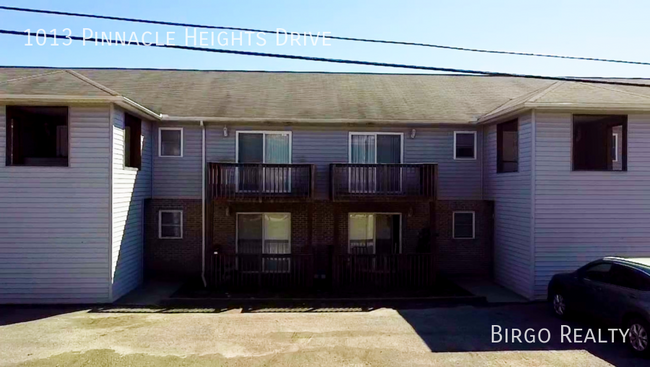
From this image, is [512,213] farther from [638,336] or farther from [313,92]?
[313,92]

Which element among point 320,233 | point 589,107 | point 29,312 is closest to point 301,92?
point 320,233

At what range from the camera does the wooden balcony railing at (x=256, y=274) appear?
1310cm

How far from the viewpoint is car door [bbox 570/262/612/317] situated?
28.9 ft

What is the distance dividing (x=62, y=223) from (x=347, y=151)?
26.7ft

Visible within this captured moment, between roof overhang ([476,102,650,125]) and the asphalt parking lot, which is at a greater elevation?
roof overhang ([476,102,650,125])

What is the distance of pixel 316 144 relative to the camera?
575 inches

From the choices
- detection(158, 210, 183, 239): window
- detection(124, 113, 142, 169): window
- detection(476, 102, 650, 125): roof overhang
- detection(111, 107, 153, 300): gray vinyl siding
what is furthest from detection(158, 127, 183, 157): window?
detection(476, 102, 650, 125): roof overhang

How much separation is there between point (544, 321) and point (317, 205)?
7.27 metres

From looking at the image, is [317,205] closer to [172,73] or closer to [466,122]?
[466,122]

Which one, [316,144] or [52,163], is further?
[316,144]

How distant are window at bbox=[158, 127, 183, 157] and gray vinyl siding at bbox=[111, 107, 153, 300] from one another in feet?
1.11

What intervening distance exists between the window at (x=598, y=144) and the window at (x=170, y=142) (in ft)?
39.0

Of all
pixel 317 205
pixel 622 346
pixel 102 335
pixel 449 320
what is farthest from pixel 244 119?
pixel 622 346

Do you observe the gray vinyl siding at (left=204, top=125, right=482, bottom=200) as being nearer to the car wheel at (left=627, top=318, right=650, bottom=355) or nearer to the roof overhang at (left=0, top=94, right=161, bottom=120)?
the roof overhang at (left=0, top=94, right=161, bottom=120)
